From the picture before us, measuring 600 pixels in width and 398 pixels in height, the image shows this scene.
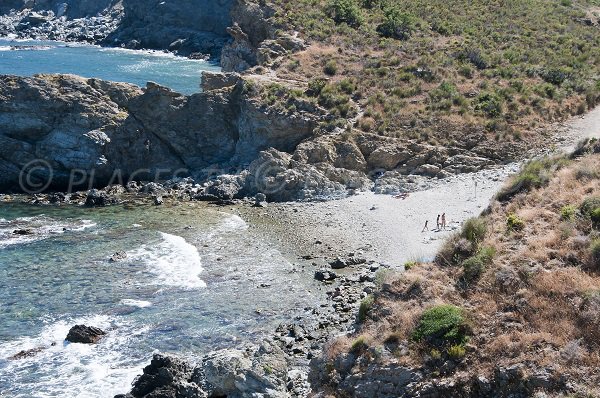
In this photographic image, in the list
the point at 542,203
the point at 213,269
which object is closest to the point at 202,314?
the point at 213,269

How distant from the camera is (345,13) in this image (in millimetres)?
74000

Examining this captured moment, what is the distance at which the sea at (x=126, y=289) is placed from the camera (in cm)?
2602

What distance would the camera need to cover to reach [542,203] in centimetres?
2589

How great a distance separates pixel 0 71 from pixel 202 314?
69963mm

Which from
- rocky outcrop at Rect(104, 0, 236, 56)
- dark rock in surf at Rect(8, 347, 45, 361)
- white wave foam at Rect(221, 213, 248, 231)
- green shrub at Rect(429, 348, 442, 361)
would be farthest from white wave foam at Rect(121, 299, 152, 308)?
rocky outcrop at Rect(104, 0, 236, 56)

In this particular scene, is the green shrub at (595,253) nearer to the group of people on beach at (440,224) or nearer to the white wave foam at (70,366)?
the white wave foam at (70,366)

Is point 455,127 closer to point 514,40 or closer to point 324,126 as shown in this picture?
point 324,126

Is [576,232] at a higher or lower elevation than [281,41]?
lower

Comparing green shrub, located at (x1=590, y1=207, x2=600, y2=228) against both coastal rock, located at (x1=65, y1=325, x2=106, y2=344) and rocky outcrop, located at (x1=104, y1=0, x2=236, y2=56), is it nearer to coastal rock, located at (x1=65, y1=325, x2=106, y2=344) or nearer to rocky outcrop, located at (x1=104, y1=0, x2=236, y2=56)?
coastal rock, located at (x1=65, y1=325, x2=106, y2=344)

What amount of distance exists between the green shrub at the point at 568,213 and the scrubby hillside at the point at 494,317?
35mm

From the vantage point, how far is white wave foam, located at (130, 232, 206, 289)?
34031 mm

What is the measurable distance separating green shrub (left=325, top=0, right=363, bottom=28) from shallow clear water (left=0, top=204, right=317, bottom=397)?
37.5 meters

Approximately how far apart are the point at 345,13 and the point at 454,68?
18.4m

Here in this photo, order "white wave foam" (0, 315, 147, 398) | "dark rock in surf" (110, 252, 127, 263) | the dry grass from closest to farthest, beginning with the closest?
1. the dry grass
2. "white wave foam" (0, 315, 147, 398)
3. "dark rock in surf" (110, 252, 127, 263)
